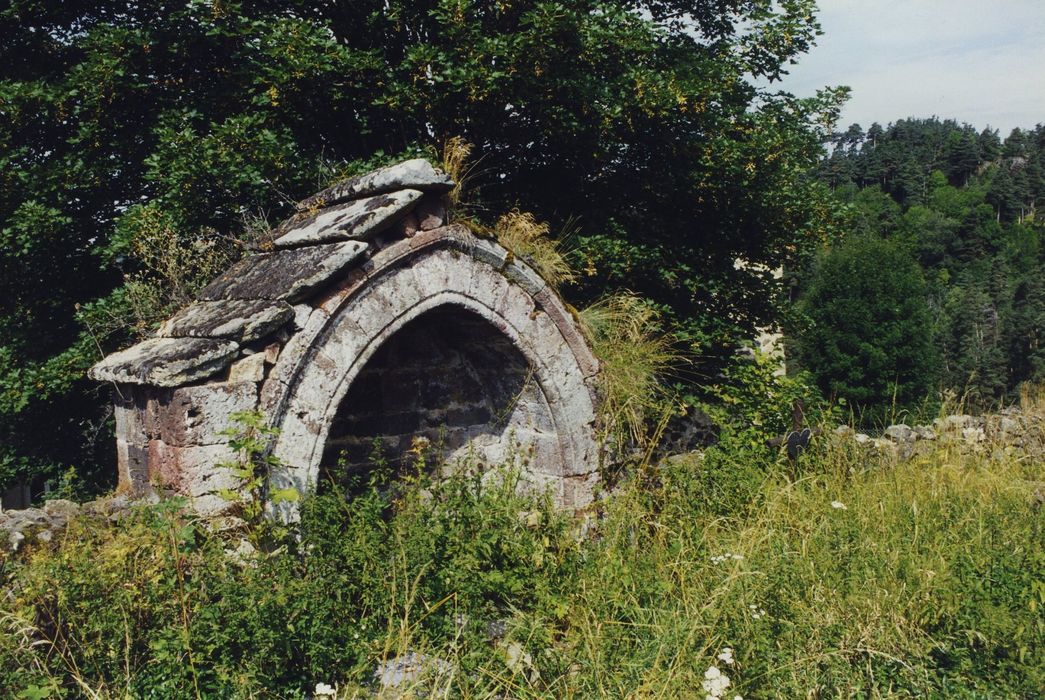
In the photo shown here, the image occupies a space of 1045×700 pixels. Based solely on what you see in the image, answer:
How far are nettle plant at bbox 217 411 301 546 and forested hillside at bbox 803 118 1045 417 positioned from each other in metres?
5.85

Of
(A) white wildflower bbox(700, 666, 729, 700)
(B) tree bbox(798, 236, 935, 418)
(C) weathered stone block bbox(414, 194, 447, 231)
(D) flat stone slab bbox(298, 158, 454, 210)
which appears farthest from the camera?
(B) tree bbox(798, 236, 935, 418)

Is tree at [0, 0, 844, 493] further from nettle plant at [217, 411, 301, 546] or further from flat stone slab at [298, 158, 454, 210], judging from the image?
nettle plant at [217, 411, 301, 546]

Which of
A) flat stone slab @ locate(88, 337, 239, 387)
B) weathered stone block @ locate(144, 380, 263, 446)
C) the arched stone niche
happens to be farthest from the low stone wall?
flat stone slab @ locate(88, 337, 239, 387)

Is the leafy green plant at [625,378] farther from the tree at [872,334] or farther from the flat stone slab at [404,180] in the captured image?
the tree at [872,334]

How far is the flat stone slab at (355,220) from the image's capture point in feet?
14.2

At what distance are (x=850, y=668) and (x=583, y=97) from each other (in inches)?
193

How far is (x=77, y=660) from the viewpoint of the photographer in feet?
10.3

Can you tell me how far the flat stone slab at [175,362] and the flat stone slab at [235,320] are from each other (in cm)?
5

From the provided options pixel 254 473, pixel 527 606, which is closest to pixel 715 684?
pixel 527 606

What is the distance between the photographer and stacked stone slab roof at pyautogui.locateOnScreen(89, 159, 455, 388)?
12.7ft

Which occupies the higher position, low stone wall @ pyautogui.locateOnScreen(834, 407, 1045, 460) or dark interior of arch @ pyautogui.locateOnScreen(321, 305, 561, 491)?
dark interior of arch @ pyautogui.locateOnScreen(321, 305, 561, 491)

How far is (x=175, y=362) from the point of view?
12.3 feet

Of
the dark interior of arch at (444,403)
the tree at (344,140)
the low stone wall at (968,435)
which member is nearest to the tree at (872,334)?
the low stone wall at (968,435)

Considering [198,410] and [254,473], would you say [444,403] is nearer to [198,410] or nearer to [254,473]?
[254,473]
